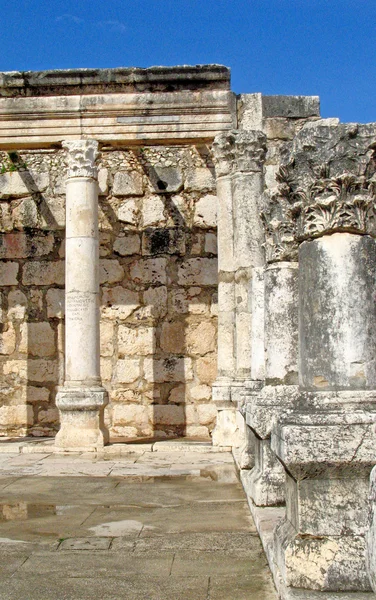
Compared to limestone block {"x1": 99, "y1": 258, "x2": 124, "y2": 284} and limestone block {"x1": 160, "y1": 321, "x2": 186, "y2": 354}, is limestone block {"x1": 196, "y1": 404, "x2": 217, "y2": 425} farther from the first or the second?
limestone block {"x1": 99, "y1": 258, "x2": 124, "y2": 284}

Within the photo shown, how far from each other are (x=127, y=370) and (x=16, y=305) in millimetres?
2246

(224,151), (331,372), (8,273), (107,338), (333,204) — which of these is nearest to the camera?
(331,372)

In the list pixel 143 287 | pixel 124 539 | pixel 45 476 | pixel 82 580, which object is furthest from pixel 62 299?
pixel 82 580

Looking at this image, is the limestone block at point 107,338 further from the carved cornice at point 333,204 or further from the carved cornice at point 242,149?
the carved cornice at point 333,204

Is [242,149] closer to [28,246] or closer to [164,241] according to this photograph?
[164,241]

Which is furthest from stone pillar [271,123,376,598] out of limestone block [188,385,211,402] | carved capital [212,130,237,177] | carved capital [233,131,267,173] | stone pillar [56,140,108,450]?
limestone block [188,385,211,402]

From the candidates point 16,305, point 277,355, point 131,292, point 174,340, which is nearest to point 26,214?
point 16,305

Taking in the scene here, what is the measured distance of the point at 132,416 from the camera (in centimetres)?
1374

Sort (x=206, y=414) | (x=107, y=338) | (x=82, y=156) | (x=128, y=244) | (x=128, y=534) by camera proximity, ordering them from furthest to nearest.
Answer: (x=128, y=244) → (x=107, y=338) → (x=206, y=414) → (x=82, y=156) → (x=128, y=534)

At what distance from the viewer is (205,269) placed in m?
13.9

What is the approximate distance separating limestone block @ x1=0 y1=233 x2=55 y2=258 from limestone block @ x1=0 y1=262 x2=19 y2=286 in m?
0.16

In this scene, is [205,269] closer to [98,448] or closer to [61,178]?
[61,178]

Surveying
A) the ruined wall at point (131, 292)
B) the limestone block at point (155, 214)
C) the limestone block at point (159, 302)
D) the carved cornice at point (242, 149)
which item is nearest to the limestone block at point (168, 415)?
the ruined wall at point (131, 292)

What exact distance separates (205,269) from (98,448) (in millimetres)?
3893
